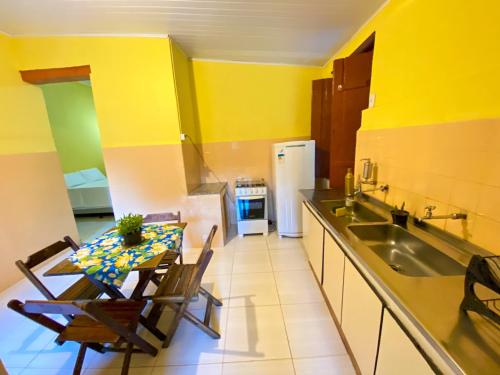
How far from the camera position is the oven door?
3127 millimetres

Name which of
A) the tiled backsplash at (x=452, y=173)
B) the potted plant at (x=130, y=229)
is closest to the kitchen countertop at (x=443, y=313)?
the tiled backsplash at (x=452, y=173)

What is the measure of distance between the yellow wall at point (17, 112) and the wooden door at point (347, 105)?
11.5 ft

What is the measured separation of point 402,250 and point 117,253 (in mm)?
1893

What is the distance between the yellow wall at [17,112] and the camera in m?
2.27

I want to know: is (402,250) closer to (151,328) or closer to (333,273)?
(333,273)

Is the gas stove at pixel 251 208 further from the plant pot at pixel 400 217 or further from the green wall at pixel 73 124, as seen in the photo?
the green wall at pixel 73 124

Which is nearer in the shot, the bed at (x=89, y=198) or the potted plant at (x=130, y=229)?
the potted plant at (x=130, y=229)

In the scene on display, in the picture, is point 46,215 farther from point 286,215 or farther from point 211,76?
point 286,215

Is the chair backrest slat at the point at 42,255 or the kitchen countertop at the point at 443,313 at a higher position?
the kitchen countertop at the point at 443,313

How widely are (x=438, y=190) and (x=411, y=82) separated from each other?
761 millimetres

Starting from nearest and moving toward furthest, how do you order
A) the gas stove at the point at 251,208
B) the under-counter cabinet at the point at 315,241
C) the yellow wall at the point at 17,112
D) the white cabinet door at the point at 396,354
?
the white cabinet door at the point at 396,354
the under-counter cabinet at the point at 315,241
the yellow wall at the point at 17,112
the gas stove at the point at 251,208

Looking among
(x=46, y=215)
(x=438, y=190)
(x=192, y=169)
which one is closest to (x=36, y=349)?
(x=46, y=215)

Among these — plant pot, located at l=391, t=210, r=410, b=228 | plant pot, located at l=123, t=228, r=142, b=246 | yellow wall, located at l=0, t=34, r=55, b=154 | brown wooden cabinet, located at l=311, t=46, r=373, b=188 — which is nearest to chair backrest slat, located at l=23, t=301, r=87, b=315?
plant pot, located at l=123, t=228, r=142, b=246

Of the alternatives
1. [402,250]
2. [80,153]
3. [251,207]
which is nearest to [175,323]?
[402,250]
